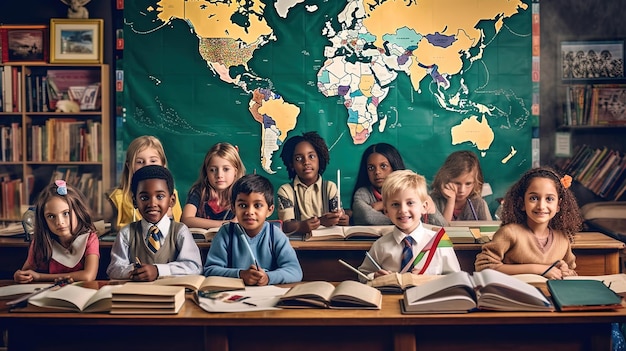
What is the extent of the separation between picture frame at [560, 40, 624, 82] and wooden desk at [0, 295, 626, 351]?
3681 millimetres

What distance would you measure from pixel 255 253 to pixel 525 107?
123 inches

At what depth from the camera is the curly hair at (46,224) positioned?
11.4ft

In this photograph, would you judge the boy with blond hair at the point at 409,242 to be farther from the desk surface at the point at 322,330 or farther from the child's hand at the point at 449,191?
the child's hand at the point at 449,191

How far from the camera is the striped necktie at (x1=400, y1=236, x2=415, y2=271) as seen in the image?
329cm

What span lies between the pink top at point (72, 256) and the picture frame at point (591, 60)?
3.77m

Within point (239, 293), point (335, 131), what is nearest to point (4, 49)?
point (335, 131)

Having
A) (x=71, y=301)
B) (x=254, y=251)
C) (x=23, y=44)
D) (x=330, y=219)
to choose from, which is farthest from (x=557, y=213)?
(x=23, y=44)

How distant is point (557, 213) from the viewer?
3.45 metres

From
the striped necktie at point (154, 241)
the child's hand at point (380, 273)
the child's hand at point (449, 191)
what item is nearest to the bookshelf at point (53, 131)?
the child's hand at point (449, 191)

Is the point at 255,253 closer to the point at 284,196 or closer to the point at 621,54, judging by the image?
the point at 284,196

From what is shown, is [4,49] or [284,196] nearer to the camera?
[284,196]

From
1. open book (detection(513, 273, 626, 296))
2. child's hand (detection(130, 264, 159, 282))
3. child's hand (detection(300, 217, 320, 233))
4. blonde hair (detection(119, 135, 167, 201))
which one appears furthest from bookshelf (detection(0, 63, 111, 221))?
open book (detection(513, 273, 626, 296))

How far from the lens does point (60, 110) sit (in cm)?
597

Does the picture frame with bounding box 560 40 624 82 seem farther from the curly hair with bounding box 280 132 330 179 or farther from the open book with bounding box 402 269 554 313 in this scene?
the open book with bounding box 402 269 554 313
